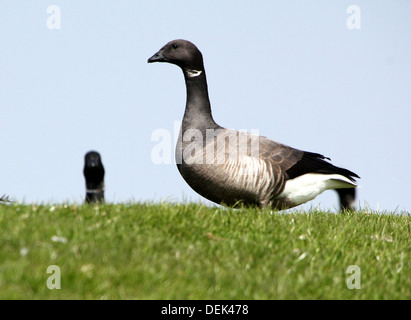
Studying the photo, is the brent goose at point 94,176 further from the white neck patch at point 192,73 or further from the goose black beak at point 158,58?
the white neck patch at point 192,73

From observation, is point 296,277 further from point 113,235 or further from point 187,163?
point 187,163

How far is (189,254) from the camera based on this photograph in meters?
6.69

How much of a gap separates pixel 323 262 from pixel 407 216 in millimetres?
4901

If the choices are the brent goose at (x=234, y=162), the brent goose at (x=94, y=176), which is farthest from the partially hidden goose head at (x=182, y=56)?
the brent goose at (x=94, y=176)

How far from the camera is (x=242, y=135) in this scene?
33.7 ft

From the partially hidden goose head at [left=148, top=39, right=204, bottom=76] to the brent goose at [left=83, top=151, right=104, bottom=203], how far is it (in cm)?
308

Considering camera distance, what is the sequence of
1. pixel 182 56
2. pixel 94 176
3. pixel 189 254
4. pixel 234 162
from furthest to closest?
pixel 182 56, pixel 234 162, pixel 94 176, pixel 189 254

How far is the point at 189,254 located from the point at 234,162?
328 centimetres

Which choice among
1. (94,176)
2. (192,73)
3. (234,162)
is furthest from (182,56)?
(94,176)

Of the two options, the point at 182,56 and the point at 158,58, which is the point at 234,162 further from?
the point at 158,58

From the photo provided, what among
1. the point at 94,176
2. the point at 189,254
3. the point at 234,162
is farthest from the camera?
the point at 234,162

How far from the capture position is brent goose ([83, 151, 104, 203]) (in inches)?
332

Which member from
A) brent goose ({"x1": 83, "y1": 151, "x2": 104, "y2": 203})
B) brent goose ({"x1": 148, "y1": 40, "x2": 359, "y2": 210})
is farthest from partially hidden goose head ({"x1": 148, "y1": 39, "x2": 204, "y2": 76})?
brent goose ({"x1": 83, "y1": 151, "x2": 104, "y2": 203})
